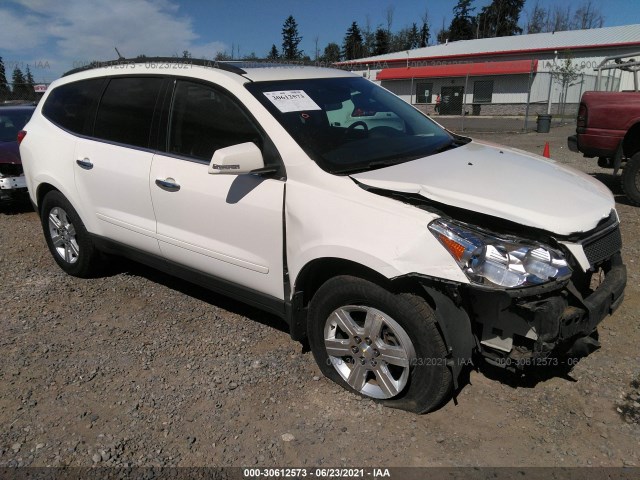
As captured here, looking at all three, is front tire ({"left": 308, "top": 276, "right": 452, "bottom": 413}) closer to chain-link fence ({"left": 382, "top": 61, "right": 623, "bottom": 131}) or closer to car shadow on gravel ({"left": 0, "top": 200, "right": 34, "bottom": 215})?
car shadow on gravel ({"left": 0, "top": 200, "right": 34, "bottom": 215})

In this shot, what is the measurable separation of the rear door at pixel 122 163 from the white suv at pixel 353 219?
2cm

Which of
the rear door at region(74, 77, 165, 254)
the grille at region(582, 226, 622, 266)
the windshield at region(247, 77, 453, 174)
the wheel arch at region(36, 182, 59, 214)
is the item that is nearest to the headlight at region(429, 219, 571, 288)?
the grille at region(582, 226, 622, 266)

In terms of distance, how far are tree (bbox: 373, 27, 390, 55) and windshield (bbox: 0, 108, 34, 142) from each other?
75.1 m

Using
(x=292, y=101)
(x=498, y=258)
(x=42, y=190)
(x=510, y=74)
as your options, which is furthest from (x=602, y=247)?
(x=510, y=74)

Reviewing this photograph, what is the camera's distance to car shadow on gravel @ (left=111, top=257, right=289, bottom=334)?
13.2ft

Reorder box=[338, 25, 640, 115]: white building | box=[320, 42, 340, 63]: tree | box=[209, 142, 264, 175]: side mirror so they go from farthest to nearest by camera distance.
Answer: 1. box=[320, 42, 340, 63]: tree
2. box=[338, 25, 640, 115]: white building
3. box=[209, 142, 264, 175]: side mirror

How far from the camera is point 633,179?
722 centimetres

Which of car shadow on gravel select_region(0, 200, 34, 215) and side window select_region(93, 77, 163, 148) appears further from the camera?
car shadow on gravel select_region(0, 200, 34, 215)

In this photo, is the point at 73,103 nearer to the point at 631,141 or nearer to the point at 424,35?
the point at 631,141

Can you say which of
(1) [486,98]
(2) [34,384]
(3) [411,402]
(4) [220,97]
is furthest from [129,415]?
(1) [486,98]

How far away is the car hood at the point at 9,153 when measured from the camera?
7.58 m

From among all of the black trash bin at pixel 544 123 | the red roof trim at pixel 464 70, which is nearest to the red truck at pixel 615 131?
the black trash bin at pixel 544 123

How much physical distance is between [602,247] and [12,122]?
9.01 metres

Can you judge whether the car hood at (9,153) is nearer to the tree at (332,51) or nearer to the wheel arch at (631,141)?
the wheel arch at (631,141)
